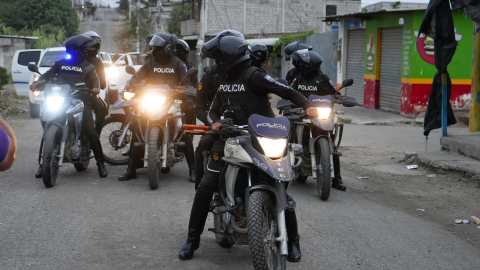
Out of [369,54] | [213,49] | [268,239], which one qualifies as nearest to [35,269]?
[268,239]

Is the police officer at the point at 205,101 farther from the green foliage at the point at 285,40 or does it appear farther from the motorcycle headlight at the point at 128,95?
the green foliage at the point at 285,40

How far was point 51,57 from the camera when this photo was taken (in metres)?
17.9

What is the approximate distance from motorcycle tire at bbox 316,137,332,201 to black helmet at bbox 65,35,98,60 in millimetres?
3468

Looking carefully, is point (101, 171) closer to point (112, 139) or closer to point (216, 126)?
point (112, 139)

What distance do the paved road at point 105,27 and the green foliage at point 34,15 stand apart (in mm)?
5308

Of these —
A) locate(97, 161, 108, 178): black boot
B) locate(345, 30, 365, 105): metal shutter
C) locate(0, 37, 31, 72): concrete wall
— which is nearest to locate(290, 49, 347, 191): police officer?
locate(97, 161, 108, 178): black boot

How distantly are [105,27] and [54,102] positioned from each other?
74632mm

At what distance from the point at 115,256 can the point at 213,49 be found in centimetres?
186

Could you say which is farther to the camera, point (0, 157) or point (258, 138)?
point (258, 138)

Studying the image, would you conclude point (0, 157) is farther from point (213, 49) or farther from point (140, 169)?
point (140, 169)

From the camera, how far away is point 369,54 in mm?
19344

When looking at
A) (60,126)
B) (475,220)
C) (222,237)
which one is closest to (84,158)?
(60,126)

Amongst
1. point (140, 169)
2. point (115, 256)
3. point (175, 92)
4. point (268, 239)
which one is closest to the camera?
point (268, 239)

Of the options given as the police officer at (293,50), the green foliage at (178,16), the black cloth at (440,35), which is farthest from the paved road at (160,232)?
the green foliage at (178,16)
